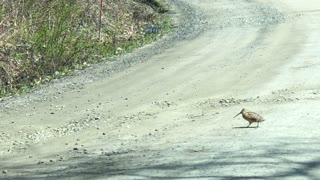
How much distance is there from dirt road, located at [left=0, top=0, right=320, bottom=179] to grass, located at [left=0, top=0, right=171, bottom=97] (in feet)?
2.37

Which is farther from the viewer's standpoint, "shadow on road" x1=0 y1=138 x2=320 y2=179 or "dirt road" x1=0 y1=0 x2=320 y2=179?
"dirt road" x1=0 y1=0 x2=320 y2=179

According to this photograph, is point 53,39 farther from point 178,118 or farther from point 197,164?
point 197,164

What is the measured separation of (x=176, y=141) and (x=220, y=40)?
1035 centimetres

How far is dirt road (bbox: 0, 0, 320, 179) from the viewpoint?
302 inches

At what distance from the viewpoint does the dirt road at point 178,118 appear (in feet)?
25.2

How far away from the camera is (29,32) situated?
51.7 feet

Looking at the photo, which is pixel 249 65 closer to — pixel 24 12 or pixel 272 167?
pixel 24 12

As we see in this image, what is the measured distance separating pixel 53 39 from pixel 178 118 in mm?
6106

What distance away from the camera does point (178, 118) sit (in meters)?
10.4

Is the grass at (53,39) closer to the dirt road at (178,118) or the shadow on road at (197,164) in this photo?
the dirt road at (178,118)

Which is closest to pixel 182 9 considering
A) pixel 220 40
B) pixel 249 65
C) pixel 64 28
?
pixel 220 40

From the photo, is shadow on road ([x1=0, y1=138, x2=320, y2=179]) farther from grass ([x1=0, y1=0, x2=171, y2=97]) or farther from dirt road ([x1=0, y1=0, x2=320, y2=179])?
grass ([x1=0, y1=0, x2=171, y2=97])

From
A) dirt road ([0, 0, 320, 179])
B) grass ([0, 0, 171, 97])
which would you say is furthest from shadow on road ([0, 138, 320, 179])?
grass ([0, 0, 171, 97])

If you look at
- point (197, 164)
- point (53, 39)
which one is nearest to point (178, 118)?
point (197, 164)
